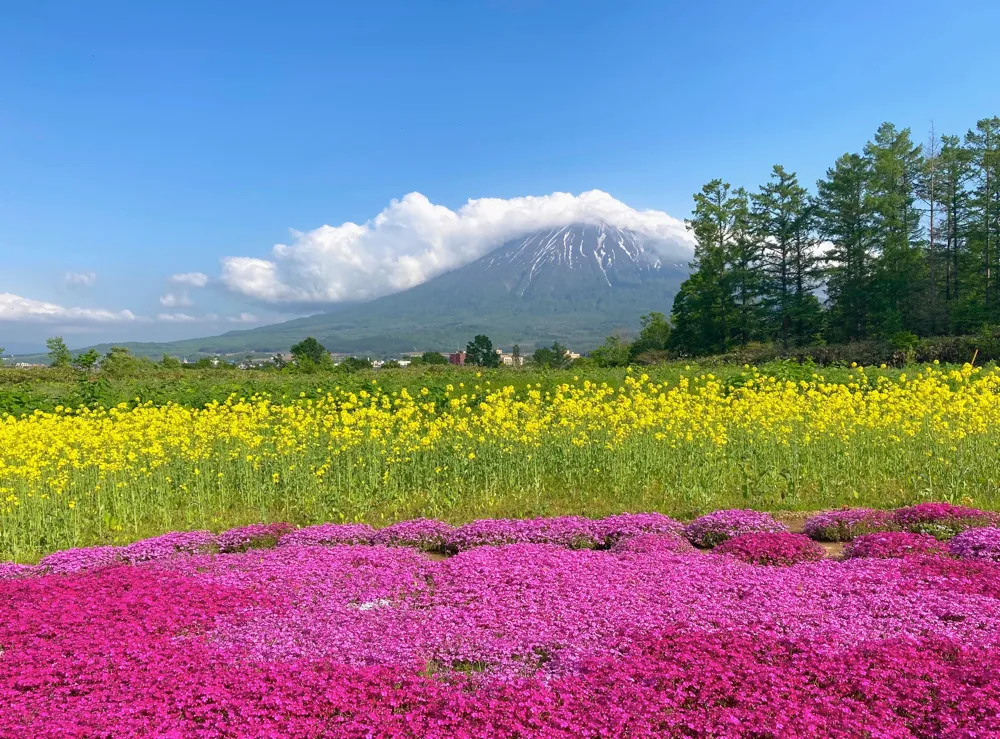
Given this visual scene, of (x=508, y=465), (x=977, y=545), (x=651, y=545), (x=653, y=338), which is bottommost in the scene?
(x=651, y=545)

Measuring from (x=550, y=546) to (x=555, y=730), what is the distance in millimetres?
4205

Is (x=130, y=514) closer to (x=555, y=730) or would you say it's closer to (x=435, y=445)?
(x=435, y=445)

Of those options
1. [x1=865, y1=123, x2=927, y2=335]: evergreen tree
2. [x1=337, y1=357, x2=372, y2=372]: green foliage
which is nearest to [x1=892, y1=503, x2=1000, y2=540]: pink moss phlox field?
[x1=337, y1=357, x2=372, y2=372]: green foliage

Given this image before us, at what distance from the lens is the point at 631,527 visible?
8.84m

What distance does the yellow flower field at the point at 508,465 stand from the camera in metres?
10.9

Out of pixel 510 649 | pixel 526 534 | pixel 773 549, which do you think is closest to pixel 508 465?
pixel 526 534

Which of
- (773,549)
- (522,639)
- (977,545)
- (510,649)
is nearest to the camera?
(510,649)

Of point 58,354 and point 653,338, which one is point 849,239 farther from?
point 58,354

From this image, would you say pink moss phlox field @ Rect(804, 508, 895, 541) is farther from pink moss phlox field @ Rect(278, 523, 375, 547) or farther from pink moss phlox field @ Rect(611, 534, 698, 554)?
pink moss phlox field @ Rect(278, 523, 375, 547)

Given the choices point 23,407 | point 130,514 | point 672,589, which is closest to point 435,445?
point 130,514

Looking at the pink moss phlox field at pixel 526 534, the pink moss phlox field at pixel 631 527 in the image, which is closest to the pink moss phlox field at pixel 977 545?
the pink moss phlox field at pixel 631 527

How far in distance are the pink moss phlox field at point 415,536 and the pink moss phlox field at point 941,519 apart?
5884mm

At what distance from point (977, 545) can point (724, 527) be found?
273 cm

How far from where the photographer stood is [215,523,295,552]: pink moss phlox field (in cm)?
911
